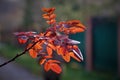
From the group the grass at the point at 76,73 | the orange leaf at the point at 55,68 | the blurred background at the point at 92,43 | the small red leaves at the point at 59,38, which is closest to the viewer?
the small red leaves at the point at 59,38

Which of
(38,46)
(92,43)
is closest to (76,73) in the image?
(92,43)

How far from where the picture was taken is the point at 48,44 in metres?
1.46

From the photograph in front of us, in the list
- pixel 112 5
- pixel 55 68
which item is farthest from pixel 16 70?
pixel 55 68

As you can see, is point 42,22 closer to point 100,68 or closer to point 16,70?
point 100,68

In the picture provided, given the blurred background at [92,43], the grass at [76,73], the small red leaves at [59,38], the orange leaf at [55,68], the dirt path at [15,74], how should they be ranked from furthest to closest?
the dirt path at [15,74]
the grass at [76,73]
the blurred background at [92,43]
the orange leaf at [55,68]
the small red leaves at [59,38]

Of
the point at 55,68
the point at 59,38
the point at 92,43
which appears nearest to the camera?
the point at 59,38

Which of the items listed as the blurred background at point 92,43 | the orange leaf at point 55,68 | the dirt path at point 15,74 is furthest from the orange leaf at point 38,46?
the dirt path at point 15,74

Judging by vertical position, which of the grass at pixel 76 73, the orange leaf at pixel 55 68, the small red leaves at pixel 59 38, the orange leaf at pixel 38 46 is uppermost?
the small red leaves at pixel 59 38

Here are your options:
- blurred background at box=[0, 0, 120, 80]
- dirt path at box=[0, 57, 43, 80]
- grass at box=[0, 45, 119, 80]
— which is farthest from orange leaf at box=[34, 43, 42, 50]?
dirt path at box=[0, 57, 43, 80]

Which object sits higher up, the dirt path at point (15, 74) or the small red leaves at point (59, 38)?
the small red leaves at point (59, 38)

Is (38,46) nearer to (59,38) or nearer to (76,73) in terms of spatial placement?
(59,38)

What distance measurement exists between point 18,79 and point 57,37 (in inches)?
327

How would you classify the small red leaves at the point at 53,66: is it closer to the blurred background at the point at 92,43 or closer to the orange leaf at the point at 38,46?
the orange leaf at the point at 38,46

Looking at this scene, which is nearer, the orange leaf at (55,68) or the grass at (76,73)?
the orange leaf at (55,68)
